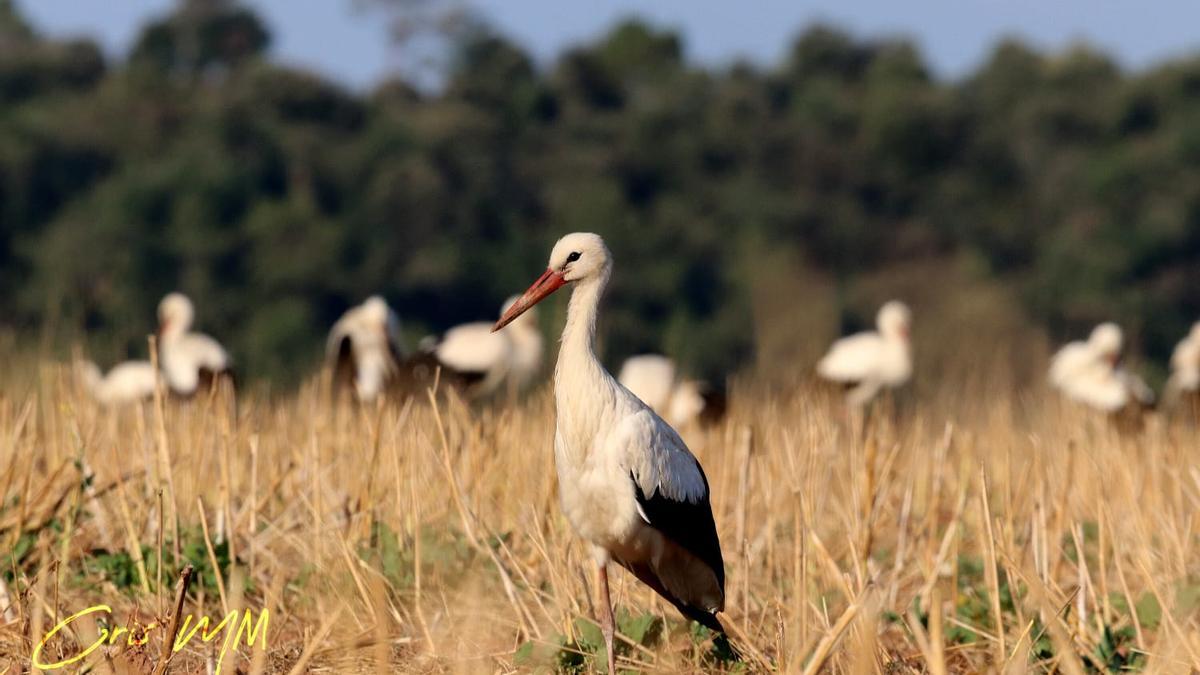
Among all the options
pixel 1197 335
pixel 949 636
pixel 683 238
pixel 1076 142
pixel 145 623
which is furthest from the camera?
pixel 1076 142

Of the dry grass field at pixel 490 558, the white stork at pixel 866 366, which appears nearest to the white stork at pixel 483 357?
the white stork at pixel 866 366

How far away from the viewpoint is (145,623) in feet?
15.3

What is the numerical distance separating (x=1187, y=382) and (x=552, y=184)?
2026 cm

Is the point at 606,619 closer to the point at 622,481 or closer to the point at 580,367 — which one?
the point at 622,481

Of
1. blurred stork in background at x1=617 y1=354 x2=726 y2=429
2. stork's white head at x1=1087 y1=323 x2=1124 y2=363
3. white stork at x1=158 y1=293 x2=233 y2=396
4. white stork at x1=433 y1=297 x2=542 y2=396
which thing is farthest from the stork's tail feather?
stork's white head at x1=1087 y1=323 x2=1124 y2=363

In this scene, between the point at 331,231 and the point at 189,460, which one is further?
the point at 331,231

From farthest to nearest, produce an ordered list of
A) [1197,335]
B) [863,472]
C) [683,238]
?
1. [683,238]
2. [1197,335]
3. [863,472]

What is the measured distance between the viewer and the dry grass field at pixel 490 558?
4371 millimetres

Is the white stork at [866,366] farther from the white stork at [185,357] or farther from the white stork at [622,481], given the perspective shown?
the white stork at [622,481]

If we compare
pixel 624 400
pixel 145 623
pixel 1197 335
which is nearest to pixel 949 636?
pixel 624 400

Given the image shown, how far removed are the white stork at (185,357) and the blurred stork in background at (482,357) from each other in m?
1.56

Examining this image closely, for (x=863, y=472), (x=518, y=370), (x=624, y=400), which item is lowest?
(x=518, y=370)

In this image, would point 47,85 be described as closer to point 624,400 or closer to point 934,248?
point 934,248

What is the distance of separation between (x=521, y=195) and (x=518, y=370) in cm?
2030
